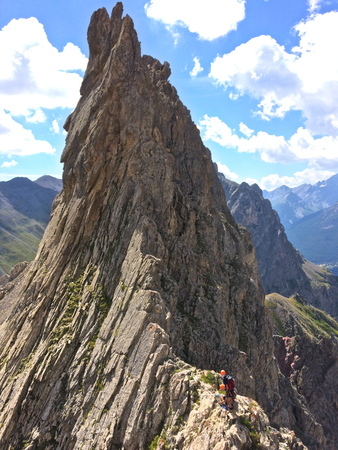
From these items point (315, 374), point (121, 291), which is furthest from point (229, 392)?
point (315, 374)

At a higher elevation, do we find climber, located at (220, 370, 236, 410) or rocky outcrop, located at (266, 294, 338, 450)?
climber, located at (220, 370, 236, 410)

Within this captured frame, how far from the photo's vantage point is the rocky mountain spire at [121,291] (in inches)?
1126

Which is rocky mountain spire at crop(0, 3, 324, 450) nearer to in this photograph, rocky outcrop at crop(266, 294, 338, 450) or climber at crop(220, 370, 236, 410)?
climber at crop(220, 370, 236, 410)

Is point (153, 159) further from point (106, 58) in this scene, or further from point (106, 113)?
point (106, 58)

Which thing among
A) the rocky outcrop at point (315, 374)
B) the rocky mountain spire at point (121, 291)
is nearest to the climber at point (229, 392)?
the rocky mountain spire at point (121, 291)

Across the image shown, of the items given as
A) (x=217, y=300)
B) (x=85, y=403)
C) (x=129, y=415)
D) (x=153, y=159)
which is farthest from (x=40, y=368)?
(x=153, y=159)

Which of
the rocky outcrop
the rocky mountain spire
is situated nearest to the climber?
the rocky mountain spire

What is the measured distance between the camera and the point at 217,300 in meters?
46.4

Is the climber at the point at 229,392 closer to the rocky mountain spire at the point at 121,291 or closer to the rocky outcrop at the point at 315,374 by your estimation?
the rocky mountain spire at the point at 121,291

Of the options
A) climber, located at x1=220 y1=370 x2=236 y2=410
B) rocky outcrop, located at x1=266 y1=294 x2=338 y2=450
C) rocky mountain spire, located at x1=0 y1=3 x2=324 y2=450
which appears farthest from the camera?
rocky outcrop, located at x1=266 y1=294 x2=338 y2=450

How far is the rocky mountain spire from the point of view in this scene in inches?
1126

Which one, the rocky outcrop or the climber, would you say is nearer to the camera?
the climber

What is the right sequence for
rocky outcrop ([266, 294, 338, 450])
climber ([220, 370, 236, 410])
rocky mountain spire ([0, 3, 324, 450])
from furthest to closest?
rocky outcrop ([266, 294, 338, 450]), rocky mountain spire ([0, 3, 324, 450]), climber ([220, 370, 236, 410])

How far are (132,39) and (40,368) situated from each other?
51986 millimetres
